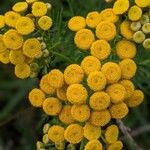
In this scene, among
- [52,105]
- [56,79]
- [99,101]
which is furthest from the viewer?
Answer: [52,105]

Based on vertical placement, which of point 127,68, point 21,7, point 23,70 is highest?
point 21,7

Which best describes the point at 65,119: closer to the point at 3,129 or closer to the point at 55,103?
the point at 55,103

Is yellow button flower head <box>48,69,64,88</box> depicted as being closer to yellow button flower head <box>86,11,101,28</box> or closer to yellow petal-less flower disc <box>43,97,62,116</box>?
yellow petal-less flower disc <box>43,97,62,116</box>

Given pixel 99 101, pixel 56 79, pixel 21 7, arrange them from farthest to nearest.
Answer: pixel 21 7, pixel 56 79, pixel 99 101

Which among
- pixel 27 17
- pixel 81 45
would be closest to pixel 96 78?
pixel 81 45

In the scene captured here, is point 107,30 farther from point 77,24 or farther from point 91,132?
point 91,132

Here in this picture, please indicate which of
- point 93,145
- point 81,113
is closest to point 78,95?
point 81,113

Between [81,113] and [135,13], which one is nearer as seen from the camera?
[81,113]

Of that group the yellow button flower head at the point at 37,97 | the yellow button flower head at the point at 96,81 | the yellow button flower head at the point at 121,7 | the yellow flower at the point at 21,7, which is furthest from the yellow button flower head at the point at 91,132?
the yellow flower at the point at 21,7
